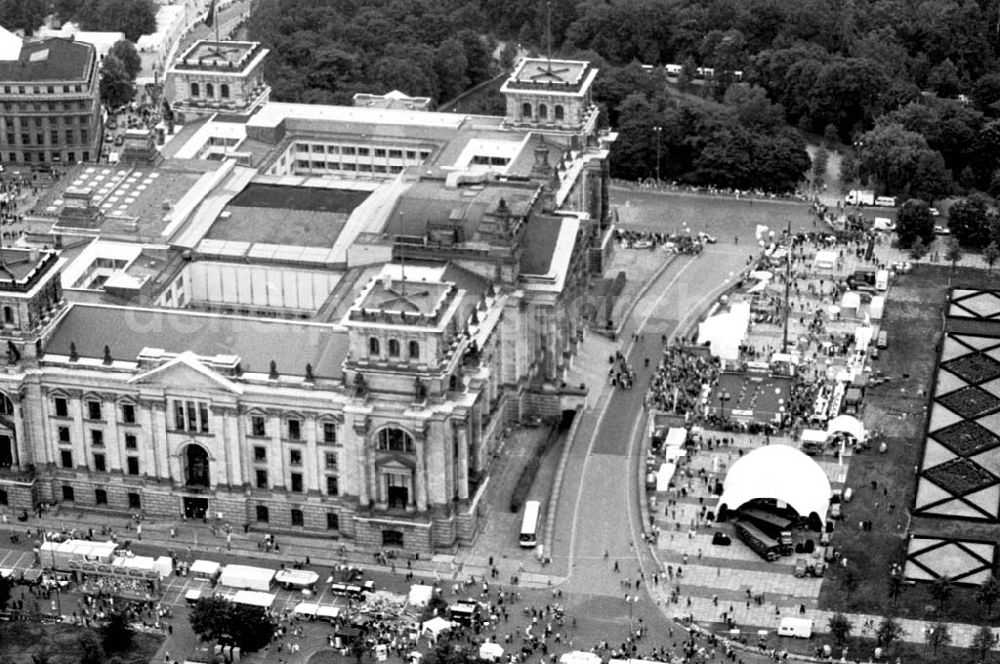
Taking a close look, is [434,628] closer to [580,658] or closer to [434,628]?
[434,628]

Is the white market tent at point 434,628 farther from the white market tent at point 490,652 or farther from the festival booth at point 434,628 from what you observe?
the white market tent at point 490,652

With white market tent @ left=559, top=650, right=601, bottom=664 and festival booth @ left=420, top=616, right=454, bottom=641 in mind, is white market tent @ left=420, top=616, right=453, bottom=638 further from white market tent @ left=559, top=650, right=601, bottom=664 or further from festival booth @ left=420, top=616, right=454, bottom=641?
white market tent @ left=559, top=650, right=601, bottom=664

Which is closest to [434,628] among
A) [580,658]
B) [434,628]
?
[434,628]

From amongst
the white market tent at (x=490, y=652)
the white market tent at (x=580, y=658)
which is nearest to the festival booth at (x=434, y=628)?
the white market tent at (x=490, y=652)

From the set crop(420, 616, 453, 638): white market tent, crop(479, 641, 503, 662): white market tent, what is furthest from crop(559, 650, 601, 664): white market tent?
crop(420, 616, 453, 638): white market tent

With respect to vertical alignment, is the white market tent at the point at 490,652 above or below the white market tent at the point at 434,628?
below

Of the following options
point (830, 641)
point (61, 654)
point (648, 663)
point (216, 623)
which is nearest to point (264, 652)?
point (216, 623)

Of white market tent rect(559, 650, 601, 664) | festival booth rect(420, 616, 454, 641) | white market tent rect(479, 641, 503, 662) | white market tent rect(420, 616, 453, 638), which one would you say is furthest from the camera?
white market tent rect(420, 616, 453, 638)
